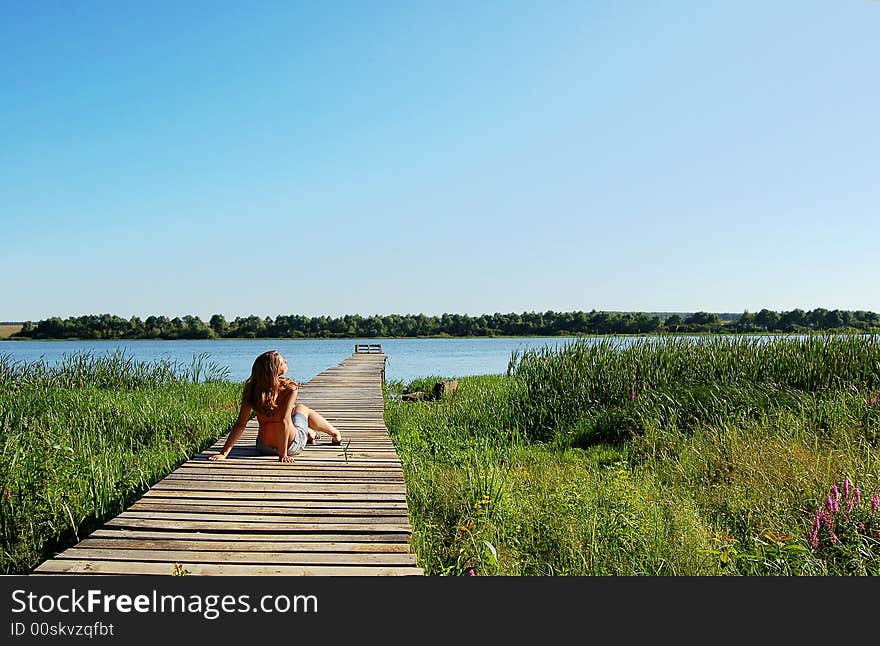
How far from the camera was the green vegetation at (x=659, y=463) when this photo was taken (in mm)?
4090

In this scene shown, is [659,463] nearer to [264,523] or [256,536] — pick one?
[264,523]

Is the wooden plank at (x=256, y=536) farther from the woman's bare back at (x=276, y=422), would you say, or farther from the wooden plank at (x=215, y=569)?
the woman's bare back at (x=276, y=422)

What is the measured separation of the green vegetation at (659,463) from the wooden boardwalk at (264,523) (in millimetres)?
379

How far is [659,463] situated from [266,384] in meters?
4.42

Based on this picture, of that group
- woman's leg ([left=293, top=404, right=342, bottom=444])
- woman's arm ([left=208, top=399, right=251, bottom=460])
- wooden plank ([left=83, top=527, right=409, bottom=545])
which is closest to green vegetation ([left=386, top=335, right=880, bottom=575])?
wooden plank ([left=83, top=527, right=409, bottom=545])

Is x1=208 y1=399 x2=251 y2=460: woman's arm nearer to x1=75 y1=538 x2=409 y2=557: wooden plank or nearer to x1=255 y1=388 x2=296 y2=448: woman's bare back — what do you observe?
x1=255 y1=388 x2=296 y2=448: woman's bare back

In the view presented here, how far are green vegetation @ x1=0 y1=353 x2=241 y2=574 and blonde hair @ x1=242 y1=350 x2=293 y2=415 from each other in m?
1.08

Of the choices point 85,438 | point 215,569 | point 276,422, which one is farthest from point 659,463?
point 85,438

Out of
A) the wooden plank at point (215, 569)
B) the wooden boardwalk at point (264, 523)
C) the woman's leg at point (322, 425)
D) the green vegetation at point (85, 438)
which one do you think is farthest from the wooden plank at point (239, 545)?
the woman's leg at point (322, 425)
